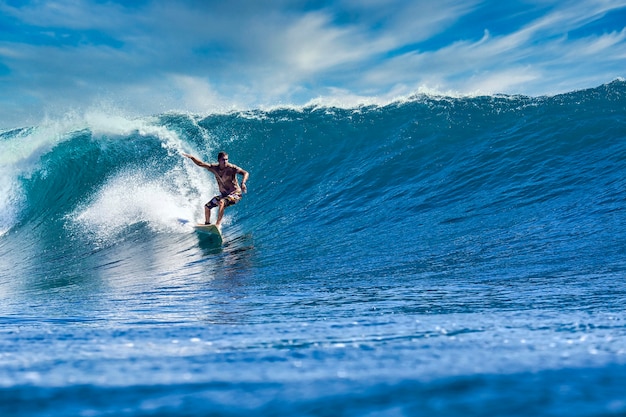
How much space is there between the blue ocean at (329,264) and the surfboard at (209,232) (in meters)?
0.30

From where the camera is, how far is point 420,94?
64.1ft

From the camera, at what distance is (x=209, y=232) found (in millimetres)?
10109

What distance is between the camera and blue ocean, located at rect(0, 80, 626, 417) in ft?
3.60

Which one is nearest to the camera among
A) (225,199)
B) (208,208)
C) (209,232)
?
(209,232)

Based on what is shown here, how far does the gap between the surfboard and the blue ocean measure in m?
0.30

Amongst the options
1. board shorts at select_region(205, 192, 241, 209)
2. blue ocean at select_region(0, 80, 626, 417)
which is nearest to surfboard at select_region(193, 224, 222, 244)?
blue ocean at select_region(0, 80, 626, 417)

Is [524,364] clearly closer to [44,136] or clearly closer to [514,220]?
[514,220]

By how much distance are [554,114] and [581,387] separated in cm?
1579

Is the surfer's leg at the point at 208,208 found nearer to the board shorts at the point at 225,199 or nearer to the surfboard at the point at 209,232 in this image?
the board shorts at the point at 225,199

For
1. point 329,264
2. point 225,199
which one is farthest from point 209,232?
point 329,264

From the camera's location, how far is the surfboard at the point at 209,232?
998 cm

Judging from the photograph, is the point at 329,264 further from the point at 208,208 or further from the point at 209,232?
the point at 208,208

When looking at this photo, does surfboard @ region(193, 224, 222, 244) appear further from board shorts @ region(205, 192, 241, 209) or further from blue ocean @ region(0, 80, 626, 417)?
board shorts @ region(205, 192, 241, 209)

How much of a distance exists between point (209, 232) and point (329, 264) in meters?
4.23
